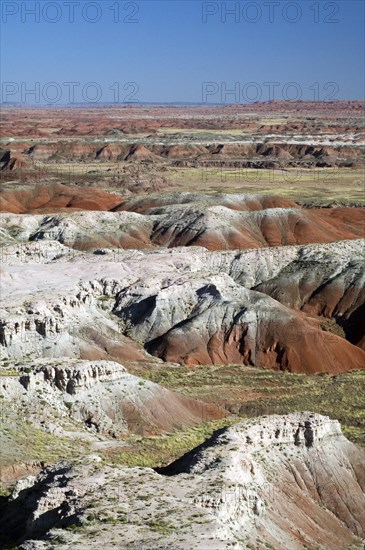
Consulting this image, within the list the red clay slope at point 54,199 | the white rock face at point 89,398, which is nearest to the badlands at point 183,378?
the white rock face at point 89,398

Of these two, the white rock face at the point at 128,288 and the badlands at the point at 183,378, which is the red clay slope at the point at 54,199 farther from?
the white rock face at the point at 128,288

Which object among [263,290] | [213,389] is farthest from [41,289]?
[263,290]

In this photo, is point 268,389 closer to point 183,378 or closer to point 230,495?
point 183,378

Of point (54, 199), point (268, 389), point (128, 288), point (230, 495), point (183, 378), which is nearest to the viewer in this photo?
point (230, 495)

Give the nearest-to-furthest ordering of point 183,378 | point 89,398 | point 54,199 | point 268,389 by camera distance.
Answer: point 89,398
point 268,389
point 183,378
point 54,199

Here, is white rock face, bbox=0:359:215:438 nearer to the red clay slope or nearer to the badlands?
the badlands

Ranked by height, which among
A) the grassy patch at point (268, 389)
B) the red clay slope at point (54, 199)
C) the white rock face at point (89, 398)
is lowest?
the grassy patch at point (268, 389)

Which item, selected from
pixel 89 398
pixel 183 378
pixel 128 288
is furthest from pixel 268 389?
pixel 89 398
